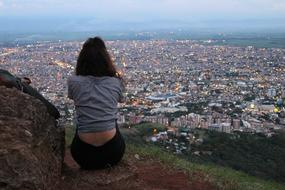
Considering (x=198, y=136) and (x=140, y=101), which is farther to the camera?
(x=140, y=101)

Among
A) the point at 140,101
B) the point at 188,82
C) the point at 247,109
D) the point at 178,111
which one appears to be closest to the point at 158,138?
the point at 178,111

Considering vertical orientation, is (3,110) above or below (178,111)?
above

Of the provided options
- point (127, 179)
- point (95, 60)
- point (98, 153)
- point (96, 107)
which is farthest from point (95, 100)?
point (127, 179)

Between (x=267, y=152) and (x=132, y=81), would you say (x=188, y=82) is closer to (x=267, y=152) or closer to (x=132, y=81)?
(x=132, y=81)

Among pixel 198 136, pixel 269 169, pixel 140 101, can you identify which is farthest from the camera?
pixel 140 101

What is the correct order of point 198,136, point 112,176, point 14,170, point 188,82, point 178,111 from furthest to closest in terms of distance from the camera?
point 188,82 < point 178,111 < point 198,136 < point 112,176 < point 14,170

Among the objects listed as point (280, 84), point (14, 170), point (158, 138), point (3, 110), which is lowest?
point (280, 84)

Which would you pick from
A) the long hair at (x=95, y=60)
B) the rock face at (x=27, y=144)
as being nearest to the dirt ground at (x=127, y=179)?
the rock face at (x=27, y=144)
